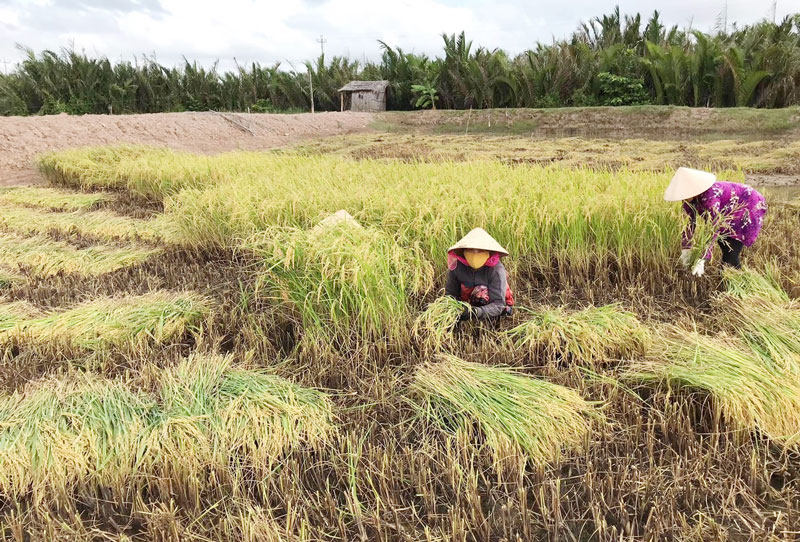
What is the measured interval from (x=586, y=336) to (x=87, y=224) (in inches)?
164

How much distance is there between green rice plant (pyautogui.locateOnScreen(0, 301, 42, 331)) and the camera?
6.89 feet

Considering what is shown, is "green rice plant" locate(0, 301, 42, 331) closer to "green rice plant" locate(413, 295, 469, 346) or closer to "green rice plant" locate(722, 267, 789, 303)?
"green rice plant" locate(413, 295, 469, 346)

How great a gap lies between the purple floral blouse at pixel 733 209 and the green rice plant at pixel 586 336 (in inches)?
32.0

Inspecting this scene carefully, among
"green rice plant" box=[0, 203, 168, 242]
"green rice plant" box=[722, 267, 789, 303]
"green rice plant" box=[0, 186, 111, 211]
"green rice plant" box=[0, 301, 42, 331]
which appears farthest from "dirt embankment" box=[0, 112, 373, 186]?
"green rice plant" box=[722, 267, 789, 303]

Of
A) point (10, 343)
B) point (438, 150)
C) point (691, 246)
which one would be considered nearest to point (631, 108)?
point (438, 150)

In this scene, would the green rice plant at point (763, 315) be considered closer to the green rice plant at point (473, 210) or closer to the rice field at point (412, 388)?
the rice field at point (412, 388)

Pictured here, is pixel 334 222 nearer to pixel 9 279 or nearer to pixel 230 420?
Answer: pixel 230 420

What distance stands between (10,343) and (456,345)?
1.86 meters

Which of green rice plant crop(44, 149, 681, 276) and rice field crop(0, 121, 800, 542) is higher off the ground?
green rice plant crop(44, 149, 681, 276)

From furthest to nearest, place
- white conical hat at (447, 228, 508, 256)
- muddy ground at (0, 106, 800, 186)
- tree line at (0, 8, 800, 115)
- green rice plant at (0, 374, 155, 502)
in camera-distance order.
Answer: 1. tree line at (0, 8, 800, 115)
2. muddy ground at (0, 106, 800, 186)
3. white conical hat at (447, 228, 508, 256)
4. green rice plant at (0, 374, 155, 502)

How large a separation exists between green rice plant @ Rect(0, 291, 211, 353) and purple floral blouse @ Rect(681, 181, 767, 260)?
2412 mm

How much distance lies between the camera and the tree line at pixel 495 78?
39.5 feet

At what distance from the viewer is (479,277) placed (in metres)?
1.95

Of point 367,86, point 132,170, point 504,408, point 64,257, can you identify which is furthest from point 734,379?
point 367,86
